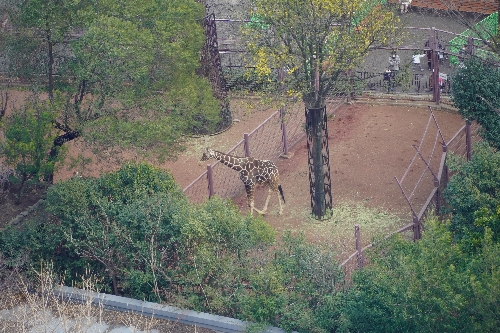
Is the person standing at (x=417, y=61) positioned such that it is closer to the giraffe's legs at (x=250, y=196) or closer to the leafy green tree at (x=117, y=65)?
the leafy green tree at (x=117, y=65)

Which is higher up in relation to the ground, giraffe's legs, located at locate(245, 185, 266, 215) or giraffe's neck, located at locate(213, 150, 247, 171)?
giraffe's neck, located at locate(213, 150, 247, 171)

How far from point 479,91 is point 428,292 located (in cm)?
937

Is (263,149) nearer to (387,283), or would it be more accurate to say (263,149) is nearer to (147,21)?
(147,21)

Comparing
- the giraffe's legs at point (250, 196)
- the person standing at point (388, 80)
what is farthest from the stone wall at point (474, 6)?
the giraffe's legs at point (250, 196)

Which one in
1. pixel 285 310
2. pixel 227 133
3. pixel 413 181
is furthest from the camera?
pixel 227 133

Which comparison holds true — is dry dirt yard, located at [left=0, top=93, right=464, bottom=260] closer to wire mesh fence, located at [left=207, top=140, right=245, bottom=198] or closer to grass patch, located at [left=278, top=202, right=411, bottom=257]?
grass patch, located at [left=278, top=202, right=411, bottom=257]

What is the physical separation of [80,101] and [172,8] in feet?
10.3

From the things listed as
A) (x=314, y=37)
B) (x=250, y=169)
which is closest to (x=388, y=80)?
(x=250, y=169)

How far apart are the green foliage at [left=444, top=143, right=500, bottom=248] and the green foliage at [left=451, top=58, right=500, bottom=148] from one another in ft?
9.69

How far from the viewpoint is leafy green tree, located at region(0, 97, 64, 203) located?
723 inches

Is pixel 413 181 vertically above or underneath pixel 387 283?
underneath

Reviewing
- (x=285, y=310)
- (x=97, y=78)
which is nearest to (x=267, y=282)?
(x=285, y=310)

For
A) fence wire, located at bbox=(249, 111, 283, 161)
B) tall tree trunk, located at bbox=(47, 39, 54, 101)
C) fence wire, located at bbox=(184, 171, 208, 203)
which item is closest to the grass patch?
fence wire, located at bbox=(184, 171, 208, 203)

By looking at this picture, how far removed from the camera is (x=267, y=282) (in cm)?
1448
